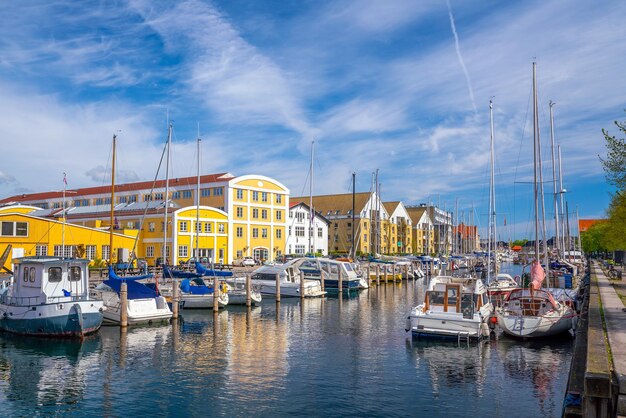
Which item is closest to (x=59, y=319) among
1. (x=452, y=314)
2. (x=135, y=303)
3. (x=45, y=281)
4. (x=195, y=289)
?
(x=45, y=281)

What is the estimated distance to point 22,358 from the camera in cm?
2372

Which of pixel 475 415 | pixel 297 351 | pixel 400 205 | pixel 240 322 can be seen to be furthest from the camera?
pixel 400 205

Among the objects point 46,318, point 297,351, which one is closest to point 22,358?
point 46,318

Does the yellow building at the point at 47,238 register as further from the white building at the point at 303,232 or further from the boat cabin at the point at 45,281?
the white building at the point at 303,232

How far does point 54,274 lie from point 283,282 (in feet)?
77.1

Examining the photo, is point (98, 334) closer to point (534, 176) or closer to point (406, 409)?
point (406, 409)

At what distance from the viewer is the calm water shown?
17.2 meters

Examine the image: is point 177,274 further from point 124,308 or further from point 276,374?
point 276,374

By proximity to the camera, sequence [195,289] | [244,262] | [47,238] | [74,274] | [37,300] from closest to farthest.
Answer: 1. [37,300]
2. [74,274]
3. [195,289]
4. [47,238]
5. [244,262]

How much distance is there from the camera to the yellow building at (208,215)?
226 ft

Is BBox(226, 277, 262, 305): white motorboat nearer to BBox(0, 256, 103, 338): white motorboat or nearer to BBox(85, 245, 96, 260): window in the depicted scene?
BBox(0, 256, 103, 338): white motorboat

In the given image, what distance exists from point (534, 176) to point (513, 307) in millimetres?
12837

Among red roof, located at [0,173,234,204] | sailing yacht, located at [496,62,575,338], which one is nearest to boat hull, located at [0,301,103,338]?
sailing yacht, located at [496,62,575,338]

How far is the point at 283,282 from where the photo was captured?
1948 inches
